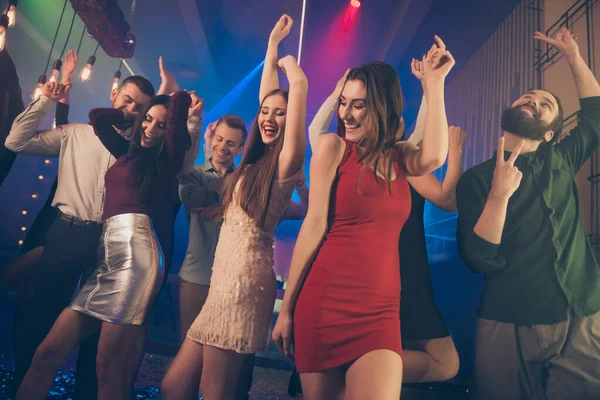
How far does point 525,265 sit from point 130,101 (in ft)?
7.49

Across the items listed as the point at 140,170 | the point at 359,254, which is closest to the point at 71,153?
the point at 140,170

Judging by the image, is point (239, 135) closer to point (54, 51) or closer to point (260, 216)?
point (260, 216)

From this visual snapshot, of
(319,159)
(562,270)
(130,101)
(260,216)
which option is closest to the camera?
(319,159)

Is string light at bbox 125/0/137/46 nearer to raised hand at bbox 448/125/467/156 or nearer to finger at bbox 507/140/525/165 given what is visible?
raised hand at bbox 448/125/467/156

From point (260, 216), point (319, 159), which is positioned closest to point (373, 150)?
point (319, 159)

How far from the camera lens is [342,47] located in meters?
3.13

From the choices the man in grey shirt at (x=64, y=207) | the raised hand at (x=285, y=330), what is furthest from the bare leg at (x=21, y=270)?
the raised hand at (x=285, y=330)

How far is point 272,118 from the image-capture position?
1801 millimetres

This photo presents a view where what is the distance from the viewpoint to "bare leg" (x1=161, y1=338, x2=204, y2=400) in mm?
1503

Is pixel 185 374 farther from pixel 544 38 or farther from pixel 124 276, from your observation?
pixel 544 38

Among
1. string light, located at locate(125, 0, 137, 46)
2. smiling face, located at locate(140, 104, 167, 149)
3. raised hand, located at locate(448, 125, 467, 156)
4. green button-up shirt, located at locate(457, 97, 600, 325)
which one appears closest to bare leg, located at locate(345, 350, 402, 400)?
green button-up shirt, located at locate(457, 97, 600, 325)

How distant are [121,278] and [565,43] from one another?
8.16 ft

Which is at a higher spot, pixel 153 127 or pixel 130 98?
pixel 130 98

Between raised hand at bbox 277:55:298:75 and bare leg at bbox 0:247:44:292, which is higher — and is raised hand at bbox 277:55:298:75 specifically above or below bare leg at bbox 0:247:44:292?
above
